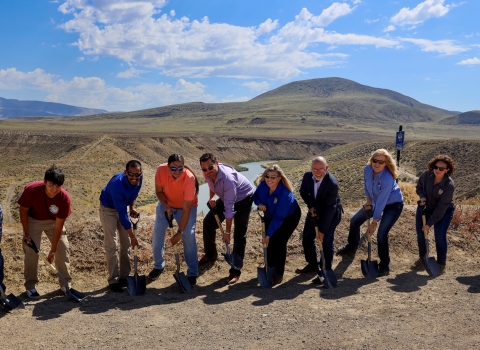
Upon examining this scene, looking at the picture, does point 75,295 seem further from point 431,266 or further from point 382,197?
point 431,266

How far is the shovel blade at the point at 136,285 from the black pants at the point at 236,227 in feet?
4.89

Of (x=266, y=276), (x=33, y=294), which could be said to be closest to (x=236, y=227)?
(x=266, y=276)

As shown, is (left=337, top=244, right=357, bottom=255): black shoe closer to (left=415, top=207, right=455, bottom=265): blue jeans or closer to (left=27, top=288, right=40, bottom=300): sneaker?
(left=415, top=207, right=455, bottom=265): blue jeans

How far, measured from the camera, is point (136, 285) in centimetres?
690

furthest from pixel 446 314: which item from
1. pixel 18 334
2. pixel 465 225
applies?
pixel 18 334

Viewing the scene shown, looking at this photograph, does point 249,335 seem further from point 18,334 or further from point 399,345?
point 18,334

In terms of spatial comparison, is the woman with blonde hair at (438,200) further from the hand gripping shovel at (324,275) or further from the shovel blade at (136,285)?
the shovel blade at (136,285)

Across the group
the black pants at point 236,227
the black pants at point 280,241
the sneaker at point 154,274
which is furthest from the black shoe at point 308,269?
the sneaker at point 154,274

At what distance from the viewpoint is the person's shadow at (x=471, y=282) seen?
6.77 m

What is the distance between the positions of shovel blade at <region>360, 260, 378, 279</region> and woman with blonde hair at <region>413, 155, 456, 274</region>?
0.91 m

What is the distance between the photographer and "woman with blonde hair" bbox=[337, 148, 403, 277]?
719 cm

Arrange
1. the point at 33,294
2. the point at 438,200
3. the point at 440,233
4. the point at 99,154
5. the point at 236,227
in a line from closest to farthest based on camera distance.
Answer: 1. the point at 33,294
2. the point at 236,227
3. the point at 438,200
4. the point at 440,233
5. the point at 99,154

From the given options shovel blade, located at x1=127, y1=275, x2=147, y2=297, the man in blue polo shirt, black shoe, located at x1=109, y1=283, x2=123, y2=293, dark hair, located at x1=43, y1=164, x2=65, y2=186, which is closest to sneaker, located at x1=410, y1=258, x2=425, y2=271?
shovel blade, located at x1=127, y1=275, x2=147, y2=297

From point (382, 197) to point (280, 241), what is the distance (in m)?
1.91
